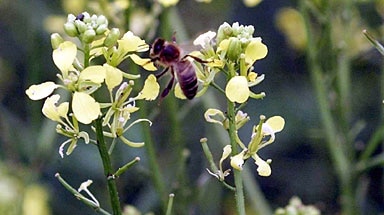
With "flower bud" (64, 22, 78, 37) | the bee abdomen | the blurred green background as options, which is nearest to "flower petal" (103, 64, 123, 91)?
"flower bud" (64, 22, 78, 37)

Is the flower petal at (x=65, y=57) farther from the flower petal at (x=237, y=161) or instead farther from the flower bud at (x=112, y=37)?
the flower petal at (x=237, y=161)

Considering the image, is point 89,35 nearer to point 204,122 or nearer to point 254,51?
point 254,51

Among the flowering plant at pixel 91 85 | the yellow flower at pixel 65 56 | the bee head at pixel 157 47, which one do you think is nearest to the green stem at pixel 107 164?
the flowering plant at pixel 91 85

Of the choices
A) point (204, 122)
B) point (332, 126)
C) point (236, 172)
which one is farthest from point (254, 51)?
point (204, 122)

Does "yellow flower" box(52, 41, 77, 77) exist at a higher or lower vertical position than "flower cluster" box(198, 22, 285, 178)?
lower

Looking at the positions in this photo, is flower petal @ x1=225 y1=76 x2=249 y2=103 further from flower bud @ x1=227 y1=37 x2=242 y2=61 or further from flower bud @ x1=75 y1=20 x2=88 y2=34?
flower bud @ x1=75 y1=20 x2=88 y2=34

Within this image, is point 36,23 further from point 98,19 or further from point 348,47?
point 98,19
